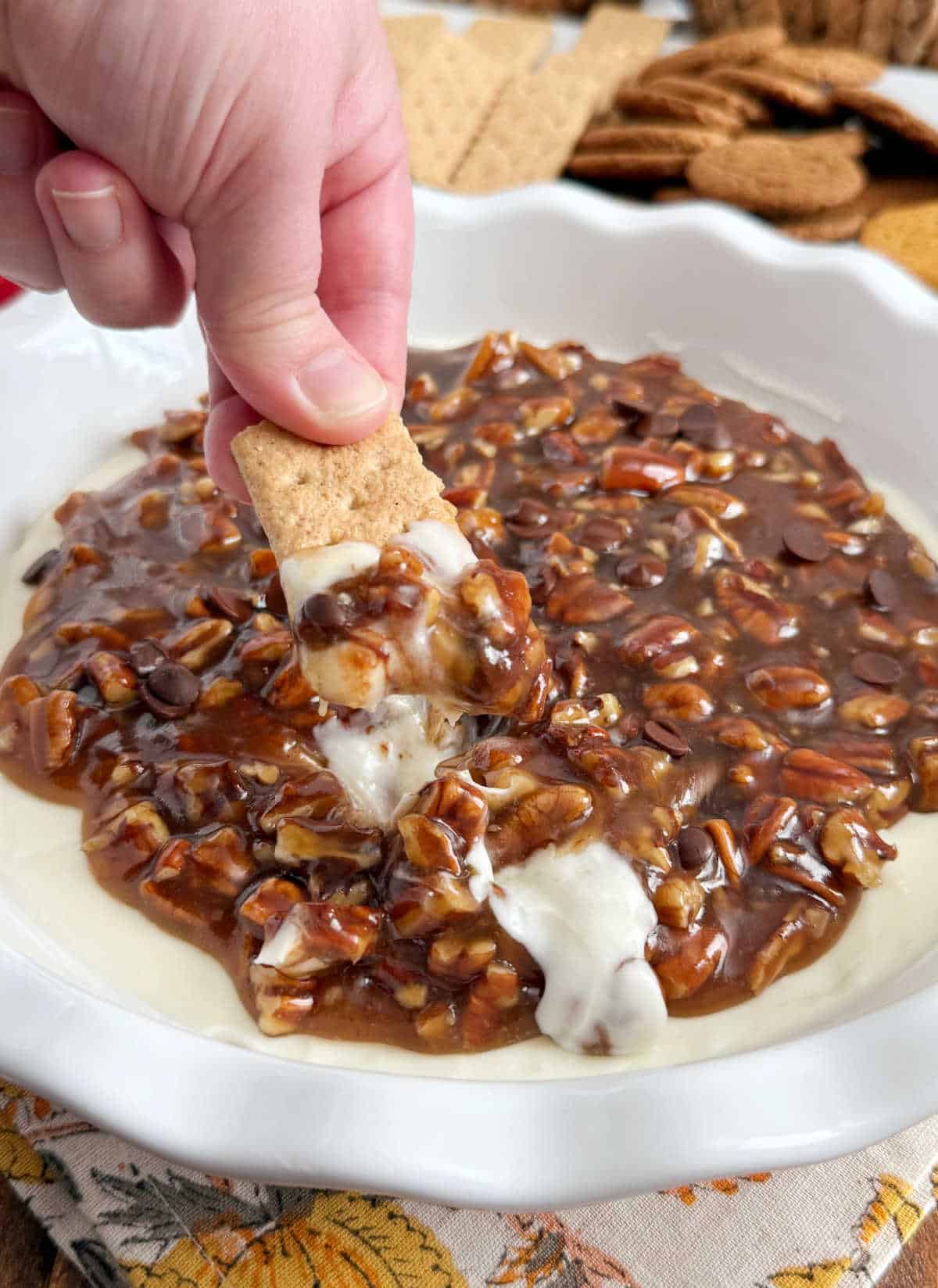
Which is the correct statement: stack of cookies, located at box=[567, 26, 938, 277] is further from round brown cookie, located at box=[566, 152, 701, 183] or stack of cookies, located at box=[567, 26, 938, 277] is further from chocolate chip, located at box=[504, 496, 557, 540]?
chocolate chip, located at box=[504, 496, 557, 540]

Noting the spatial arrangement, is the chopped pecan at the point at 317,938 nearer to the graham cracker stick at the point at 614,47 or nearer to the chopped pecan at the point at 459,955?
the chopped pecan at the point at 459,955

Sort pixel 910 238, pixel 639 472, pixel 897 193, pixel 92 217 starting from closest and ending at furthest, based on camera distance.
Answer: pixel 92 217 < pixel 639 472 < pixel 910 238 < pixel 897 193

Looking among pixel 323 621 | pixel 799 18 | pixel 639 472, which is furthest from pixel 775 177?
pixel 323 621

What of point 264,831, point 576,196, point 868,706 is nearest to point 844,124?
point 576,196

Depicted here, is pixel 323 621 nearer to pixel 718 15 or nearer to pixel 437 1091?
pixel 437 1091

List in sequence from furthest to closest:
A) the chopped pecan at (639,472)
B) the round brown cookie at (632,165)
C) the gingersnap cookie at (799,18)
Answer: the gingersnap cookie at (799,18) < the round brown cookie at (632,165) < the chopped pecan at (639,472)

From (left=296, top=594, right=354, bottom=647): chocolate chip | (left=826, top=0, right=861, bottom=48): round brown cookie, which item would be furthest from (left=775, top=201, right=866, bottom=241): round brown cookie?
(left=296, top=594, right=354, bottom=647): chocolate chip

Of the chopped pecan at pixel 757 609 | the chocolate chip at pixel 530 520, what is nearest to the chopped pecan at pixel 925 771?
the chopped pecan at pixel 757 609
